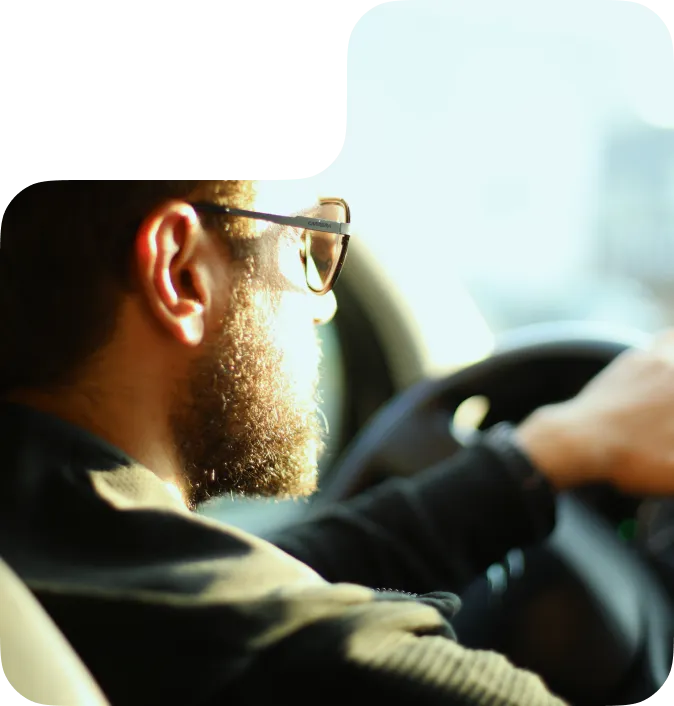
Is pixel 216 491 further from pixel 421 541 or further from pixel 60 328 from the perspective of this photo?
pixel 421 541

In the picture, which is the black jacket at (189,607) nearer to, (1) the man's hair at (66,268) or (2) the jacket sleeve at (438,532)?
(1) the man's hair at (66,268)

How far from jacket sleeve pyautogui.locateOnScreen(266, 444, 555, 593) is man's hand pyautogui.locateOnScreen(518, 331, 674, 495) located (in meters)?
0.05

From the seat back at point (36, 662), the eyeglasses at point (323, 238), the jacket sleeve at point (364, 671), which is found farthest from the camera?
the eyeglasses at point (323, 238)

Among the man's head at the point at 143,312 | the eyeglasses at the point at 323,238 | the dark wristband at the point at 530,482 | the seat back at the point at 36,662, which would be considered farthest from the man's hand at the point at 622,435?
the seat back at the point at 36,662

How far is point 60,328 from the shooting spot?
2.41ft

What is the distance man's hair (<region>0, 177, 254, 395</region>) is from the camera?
719 mm

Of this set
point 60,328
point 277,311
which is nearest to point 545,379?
point 277,311

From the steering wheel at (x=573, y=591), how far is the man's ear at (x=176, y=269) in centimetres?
53

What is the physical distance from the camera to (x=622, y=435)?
3.47 feet

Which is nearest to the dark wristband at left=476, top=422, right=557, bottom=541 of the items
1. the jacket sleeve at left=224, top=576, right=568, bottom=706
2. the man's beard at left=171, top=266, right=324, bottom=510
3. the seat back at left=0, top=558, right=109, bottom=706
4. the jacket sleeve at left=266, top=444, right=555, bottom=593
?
the jacket sleeve at left=266, top=444, right=555, bottom=593

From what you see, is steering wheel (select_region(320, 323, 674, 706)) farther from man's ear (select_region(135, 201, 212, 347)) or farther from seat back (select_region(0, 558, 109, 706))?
seat back (select_region(0, 558, 109, 706))

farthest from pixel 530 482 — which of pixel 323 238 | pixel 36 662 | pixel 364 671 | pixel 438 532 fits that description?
pixel 36 662

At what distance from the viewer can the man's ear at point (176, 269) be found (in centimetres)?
72

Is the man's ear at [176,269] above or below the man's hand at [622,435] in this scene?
above
